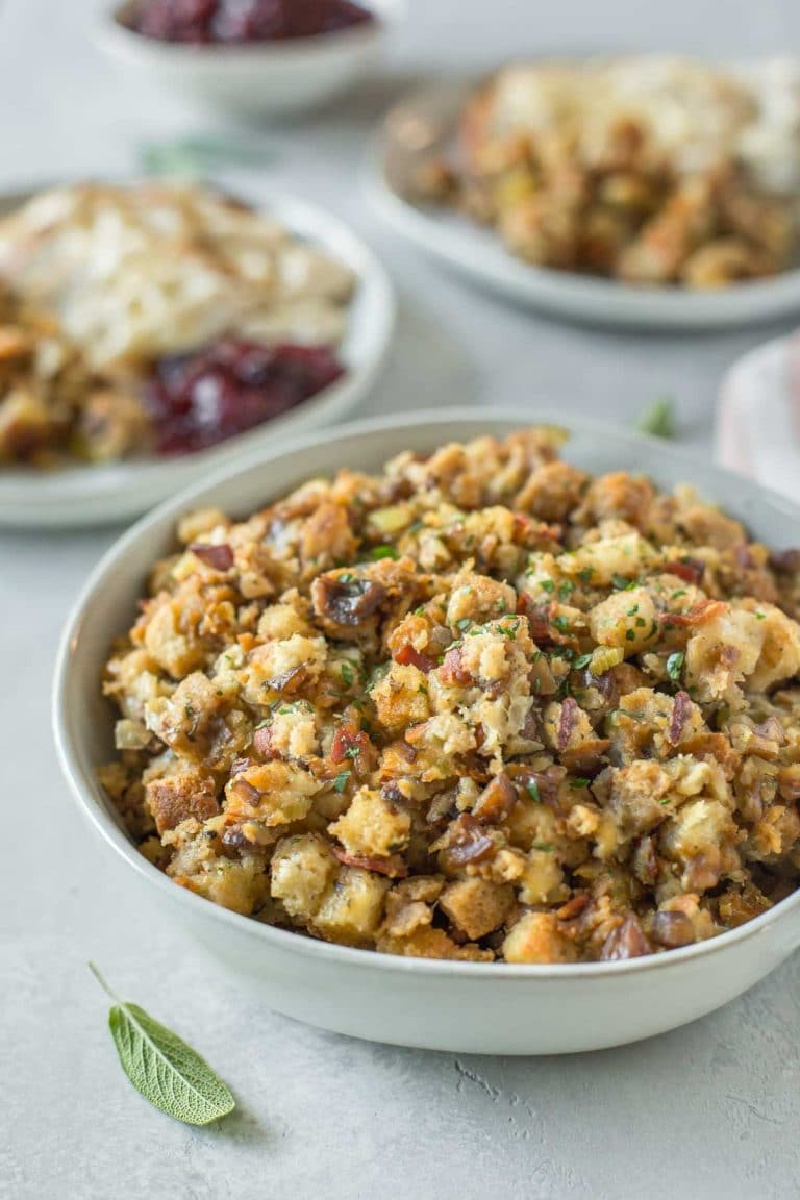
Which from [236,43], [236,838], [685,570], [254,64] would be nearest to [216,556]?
[236,838]

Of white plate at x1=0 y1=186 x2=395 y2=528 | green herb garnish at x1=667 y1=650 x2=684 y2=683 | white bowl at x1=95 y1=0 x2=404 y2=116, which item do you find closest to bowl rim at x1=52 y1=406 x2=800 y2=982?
green herb garnish at x1=667 y1=650 x2=684 y2=683

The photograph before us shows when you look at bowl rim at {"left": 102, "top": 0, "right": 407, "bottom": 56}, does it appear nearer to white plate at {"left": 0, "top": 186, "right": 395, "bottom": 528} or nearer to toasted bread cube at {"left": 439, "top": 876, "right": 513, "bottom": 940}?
white plate at {"left": 0, "top": 186, "right": 395, "bottom": 528}

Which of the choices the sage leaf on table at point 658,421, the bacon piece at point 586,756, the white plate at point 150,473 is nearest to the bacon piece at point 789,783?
the bacon piece at point 586,756

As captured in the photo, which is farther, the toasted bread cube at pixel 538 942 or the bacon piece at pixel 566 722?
the bacon piece at pixel 566 722

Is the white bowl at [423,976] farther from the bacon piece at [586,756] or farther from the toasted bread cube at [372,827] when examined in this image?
the bacon piece at [586,756]

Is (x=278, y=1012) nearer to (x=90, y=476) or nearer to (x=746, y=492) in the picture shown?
(x=746, y=492)

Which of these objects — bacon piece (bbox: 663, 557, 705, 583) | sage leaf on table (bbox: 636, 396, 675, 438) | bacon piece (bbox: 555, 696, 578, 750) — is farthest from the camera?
sage leaf on table (bbox: 636, 396, 675, 438)

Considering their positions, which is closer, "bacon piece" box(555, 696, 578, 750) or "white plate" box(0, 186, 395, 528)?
"bacon piece" box(555, 696, 578, 750)
